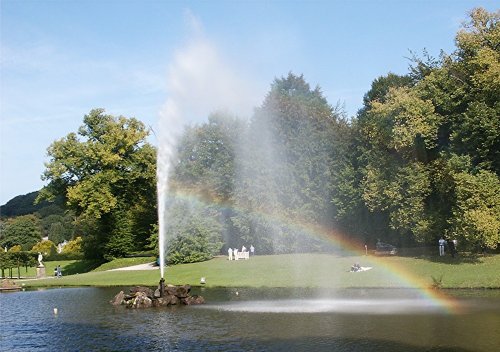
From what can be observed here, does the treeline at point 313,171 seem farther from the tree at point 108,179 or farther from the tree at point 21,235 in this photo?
the tree at point 21,235

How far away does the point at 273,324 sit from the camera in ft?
94.0

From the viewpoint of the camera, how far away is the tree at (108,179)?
275 ft

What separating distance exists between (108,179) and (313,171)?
1314 inches

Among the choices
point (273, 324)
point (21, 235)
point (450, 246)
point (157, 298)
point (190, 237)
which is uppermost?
point (21, 235)

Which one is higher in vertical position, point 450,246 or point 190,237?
point 190,237

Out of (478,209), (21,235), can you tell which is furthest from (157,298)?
(21,235)

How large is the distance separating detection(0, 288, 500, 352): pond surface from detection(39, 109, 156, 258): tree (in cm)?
4258

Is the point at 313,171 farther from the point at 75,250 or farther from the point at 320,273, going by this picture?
the point at 75,250

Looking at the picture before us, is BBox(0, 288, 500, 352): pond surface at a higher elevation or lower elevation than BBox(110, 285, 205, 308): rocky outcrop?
lower

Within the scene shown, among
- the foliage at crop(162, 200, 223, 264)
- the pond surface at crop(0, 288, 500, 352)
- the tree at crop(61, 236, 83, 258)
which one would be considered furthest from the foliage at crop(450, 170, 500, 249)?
the tree at crop(61, 236, 83, 258)

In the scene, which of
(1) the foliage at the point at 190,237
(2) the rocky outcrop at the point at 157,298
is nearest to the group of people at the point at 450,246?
(2) the rocky outcrop at the point at 157,298

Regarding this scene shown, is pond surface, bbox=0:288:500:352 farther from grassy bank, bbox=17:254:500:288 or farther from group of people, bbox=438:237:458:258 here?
group of people, bbox=438:237:458:258

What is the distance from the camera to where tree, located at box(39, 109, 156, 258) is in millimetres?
83688

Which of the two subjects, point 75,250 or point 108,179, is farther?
point 75,250
